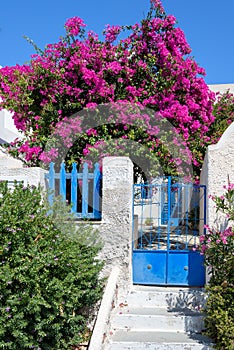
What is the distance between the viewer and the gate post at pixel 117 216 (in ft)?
21.4

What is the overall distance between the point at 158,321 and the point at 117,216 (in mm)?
1700

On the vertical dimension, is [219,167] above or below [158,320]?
above

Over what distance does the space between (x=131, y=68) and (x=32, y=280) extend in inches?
214

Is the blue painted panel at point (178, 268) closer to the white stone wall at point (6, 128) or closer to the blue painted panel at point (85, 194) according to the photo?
the blue painted panel at point (85, 194)

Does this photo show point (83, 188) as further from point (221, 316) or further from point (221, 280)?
point (221, 316)

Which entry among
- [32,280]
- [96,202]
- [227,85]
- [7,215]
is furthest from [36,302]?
[227,85]

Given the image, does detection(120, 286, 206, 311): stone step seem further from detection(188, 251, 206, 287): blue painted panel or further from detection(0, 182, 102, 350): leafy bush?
detection(0, 182, 102, 350): leafy bush

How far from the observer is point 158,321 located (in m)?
5.91

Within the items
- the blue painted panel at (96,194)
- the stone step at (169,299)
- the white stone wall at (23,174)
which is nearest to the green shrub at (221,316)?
the stone step at (169,299)

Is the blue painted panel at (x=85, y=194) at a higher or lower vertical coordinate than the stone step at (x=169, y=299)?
higher

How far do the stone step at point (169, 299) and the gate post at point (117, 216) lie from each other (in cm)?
29

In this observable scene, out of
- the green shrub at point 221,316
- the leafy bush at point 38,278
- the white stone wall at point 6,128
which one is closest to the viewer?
the leafy bush at point 38,278

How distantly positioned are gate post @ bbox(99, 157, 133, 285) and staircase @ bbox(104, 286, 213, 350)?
43 cm

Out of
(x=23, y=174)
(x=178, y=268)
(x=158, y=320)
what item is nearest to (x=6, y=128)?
(x=23, y=174)
